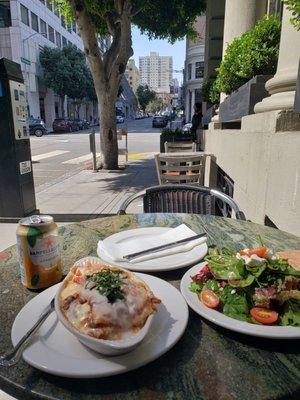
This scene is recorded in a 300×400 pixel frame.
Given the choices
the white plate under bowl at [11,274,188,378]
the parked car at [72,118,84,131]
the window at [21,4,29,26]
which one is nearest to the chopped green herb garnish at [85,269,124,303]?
the white plate under bowl at [11,274,188,378]

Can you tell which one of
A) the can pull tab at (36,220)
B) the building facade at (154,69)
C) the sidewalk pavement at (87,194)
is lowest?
the sidewalk pavement at (87,194)

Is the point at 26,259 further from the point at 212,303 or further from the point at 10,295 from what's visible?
the point at 212,303

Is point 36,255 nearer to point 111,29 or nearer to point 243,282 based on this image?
point 243,282

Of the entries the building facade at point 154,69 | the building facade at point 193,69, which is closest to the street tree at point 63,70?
the building facade at point 193,69

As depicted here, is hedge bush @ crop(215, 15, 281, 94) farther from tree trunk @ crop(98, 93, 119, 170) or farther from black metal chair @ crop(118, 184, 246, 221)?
tree trunk @ crop(98, 93, 119, 170)

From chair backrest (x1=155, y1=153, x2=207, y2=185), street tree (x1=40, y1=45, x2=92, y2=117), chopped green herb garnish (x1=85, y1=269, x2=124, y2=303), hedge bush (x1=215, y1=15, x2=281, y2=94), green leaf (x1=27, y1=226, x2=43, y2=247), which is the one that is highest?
street tree (x1=40, y1=45, x2=92, y2=117)

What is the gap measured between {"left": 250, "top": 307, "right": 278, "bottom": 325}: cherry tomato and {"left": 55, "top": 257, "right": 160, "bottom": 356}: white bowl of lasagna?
11.2 inches

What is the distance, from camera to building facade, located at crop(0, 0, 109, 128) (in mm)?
35531

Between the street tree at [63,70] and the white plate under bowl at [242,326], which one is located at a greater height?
the street tree at [63,70]

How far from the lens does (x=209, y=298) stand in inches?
40.4

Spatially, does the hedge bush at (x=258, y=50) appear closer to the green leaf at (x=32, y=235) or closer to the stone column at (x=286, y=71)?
the stone column at (x=286, y=71)

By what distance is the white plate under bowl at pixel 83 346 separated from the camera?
0.77 m

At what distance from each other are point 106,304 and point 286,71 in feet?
9.31

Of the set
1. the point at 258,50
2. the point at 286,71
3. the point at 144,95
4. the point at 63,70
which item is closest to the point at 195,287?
the point at 286,71
